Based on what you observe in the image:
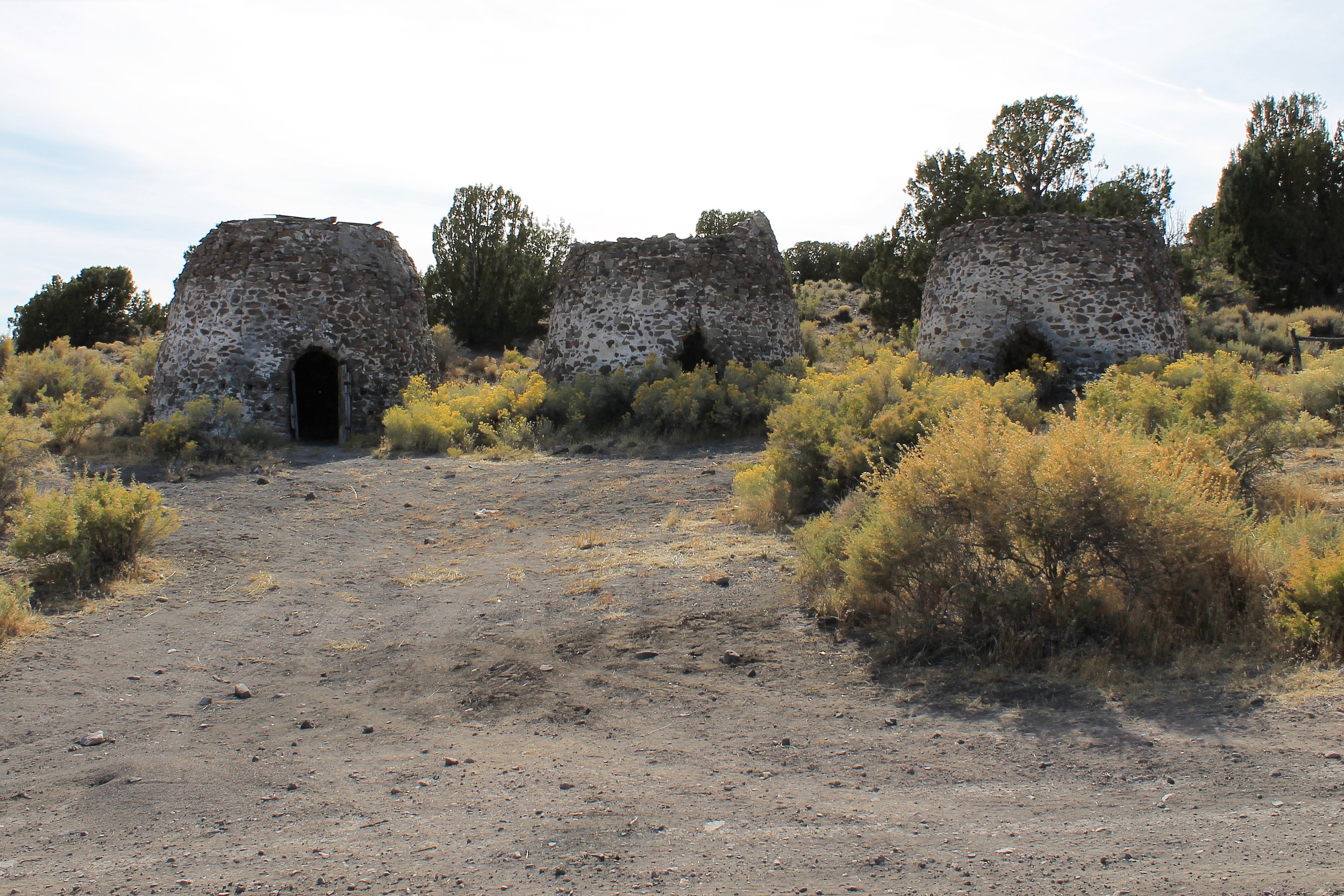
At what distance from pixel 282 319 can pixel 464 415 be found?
10.5 ft

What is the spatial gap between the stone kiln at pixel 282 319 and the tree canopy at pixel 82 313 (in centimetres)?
1632

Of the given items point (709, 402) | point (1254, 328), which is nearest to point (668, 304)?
point (709, 402)

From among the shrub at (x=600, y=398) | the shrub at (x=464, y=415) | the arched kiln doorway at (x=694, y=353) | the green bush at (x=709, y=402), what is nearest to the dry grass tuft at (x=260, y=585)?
the shrub at (x=464, y=415)

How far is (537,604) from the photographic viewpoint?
7023mm

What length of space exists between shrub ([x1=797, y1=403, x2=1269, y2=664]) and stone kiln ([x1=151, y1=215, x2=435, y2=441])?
38.8 ft

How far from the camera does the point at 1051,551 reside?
5.30 metres

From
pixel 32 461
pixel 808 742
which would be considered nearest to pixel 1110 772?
pixel 808 742

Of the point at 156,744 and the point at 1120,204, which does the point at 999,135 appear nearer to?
the point at 1120,204

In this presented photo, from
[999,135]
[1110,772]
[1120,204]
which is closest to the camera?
[1110,772]

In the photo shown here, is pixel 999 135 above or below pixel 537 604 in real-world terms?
above

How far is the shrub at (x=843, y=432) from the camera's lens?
27.7ft

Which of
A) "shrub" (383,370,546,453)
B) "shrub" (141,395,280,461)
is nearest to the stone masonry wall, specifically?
"shrub" (383,370,546,453)

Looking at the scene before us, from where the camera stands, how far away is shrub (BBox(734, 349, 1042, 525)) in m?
8.43

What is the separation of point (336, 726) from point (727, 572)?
327cm
